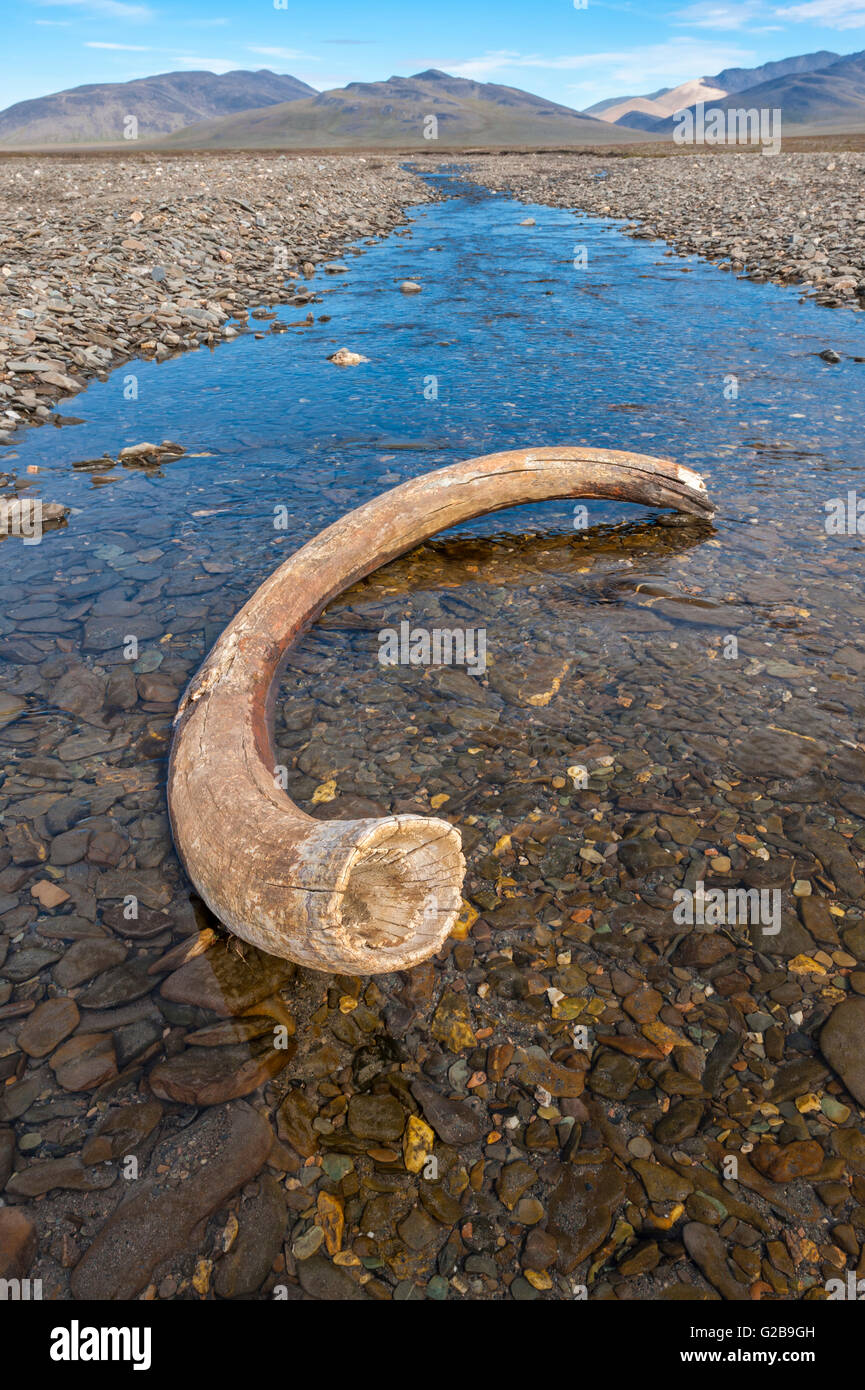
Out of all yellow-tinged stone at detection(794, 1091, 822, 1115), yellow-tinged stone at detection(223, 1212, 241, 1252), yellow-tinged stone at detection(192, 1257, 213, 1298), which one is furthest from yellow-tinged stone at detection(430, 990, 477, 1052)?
yellow-tinged stone at detection(794, 1091, 822, 1115)

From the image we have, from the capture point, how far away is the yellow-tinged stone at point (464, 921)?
3.80 m

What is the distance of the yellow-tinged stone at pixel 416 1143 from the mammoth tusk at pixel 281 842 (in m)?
0.60

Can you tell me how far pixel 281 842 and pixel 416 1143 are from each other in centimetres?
130

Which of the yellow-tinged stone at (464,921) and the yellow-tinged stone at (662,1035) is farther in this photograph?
the yellow-tinged stone at (464,921)

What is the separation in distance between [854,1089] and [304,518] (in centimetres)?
689

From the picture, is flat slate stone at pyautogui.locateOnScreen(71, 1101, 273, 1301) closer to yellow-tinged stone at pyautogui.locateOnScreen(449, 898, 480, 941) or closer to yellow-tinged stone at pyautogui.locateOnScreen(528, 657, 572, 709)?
yellow-tinged stone at pyautogui.locateOnScreen(449, 898, 480, 941)

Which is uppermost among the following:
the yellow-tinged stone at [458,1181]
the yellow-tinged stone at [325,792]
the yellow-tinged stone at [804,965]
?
the yellow-tinged stone at [325,792]

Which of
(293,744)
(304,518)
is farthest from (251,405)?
(293,744)

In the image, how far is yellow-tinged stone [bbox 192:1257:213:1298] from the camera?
257 centimetres

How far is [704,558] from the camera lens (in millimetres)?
7254

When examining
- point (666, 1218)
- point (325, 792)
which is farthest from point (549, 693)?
point (666, 1218)

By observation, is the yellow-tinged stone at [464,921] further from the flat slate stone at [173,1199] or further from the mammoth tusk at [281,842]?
the flat slate stone at [173,1199]

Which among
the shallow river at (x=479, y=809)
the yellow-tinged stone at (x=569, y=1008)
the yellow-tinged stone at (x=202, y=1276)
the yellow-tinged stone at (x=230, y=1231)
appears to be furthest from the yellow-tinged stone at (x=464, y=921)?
the yellow-tinged stone at (x=202, y=1276)

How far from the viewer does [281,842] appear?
10.9 ft
